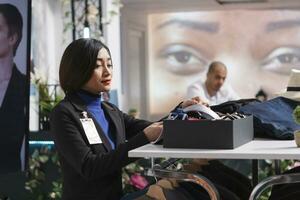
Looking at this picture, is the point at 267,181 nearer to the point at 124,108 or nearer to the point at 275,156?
the point at 275,156

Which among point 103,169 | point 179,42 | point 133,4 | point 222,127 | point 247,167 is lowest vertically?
point 247,167

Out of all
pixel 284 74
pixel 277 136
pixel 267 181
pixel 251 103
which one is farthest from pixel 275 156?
pixel 284 74

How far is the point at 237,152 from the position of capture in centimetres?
143

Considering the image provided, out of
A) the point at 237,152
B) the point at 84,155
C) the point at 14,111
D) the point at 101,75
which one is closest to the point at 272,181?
the point at 237,152

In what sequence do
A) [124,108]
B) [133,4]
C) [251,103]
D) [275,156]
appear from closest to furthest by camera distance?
[275,156]
[251,103]
[124,108]
[133,4]

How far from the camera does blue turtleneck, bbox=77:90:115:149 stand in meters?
2.02

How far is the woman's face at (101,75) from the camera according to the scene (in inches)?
77.7

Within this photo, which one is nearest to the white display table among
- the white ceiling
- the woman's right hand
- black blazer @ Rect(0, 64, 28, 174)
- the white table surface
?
the white table surface

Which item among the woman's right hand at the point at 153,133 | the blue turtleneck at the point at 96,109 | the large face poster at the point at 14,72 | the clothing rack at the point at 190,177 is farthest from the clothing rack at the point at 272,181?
the large face poster at the point at 14,72

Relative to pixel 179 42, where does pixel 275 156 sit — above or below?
below

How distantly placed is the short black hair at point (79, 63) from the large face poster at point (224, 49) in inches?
206

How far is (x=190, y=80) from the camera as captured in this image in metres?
7.41

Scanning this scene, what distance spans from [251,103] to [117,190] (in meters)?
0.54

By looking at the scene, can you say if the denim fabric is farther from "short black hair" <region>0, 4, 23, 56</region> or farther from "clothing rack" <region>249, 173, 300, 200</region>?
"short black hair" <region>0, 4, 23, 56</region>
